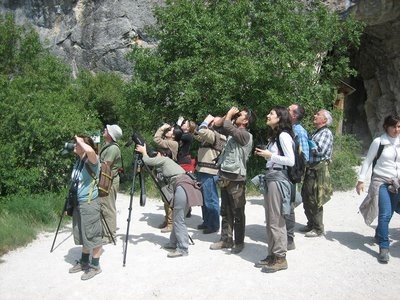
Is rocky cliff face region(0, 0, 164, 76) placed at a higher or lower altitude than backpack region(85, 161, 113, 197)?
higher

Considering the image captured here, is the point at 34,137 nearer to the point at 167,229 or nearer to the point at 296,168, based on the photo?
the point at 167,229

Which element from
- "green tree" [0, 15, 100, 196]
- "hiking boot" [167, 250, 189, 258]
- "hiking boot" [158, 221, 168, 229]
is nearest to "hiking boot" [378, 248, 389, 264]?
"hiking boot" [167, 250, 189, 258]

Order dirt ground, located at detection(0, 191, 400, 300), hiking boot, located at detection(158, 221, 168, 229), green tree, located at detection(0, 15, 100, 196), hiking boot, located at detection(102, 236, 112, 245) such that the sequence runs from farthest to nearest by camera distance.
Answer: green tree, located at detection(0, 15, 100, 196), hiking boot, located at detection(158, 221, 168, 229), hiking boot, located at detection(102, 236, 112, 245), dirt ground, located at detection(0, 191, 400, 300)

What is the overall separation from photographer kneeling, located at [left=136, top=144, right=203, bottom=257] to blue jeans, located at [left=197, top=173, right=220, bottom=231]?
928mm

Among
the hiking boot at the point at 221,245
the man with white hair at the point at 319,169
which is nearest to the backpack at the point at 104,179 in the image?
the hiking boot at the point at 221,245

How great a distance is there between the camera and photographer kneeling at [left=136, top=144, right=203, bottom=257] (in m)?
5.19

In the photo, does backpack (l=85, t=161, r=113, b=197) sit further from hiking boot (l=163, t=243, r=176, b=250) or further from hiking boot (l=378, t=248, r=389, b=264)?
hiking boot (l=378, t=248, r=389, b=264)

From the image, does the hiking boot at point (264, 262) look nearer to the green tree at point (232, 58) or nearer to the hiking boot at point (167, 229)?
the hiking boot at point (167, 229)

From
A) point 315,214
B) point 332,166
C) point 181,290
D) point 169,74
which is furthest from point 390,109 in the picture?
point 181,290

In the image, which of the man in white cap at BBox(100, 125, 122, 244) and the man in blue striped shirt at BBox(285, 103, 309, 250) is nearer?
the man in blue striped shirt at BBox(285, 103, 309, 250)

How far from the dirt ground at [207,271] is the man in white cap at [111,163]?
0.26m

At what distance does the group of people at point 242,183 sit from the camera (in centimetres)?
463

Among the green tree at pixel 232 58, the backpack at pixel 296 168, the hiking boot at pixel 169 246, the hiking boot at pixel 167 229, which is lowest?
the hiking boot at pixel 167 229

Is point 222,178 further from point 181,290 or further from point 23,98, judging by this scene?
point 23,98
